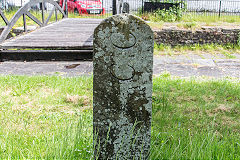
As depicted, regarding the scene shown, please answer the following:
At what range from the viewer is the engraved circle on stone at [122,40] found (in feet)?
6.69

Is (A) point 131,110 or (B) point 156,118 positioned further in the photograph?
(B) point 156,118

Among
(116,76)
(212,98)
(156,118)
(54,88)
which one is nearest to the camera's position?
(116,76)

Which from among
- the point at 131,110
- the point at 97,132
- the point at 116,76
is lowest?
the point at 97,132

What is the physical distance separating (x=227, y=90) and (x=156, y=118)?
1968 mm

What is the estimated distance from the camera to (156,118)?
3.89 metres

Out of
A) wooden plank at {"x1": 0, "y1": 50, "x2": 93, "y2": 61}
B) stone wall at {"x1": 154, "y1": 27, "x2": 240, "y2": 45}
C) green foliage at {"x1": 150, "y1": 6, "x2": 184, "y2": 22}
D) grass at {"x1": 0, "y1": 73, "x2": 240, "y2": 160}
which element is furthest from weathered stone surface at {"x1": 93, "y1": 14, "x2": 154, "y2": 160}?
green foliage at {"x1": 150, "y1": 6, "x2": 184, "y2": 22}

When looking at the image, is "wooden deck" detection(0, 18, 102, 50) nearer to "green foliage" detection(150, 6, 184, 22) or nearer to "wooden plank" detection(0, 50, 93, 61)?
"wooden plank" detection(0, 50, 93, 61)

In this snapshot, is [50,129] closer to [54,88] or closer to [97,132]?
[97,132]

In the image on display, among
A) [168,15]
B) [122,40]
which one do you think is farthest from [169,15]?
[122,40]

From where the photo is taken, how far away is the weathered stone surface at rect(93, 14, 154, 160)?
6.69 feet

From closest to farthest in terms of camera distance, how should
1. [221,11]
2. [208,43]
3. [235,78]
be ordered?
[235,78] → [208,43] → [221,11]

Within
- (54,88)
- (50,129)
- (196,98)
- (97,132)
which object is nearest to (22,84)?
(54,88)

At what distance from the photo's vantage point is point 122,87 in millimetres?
2117

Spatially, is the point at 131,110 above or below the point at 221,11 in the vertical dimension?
below
